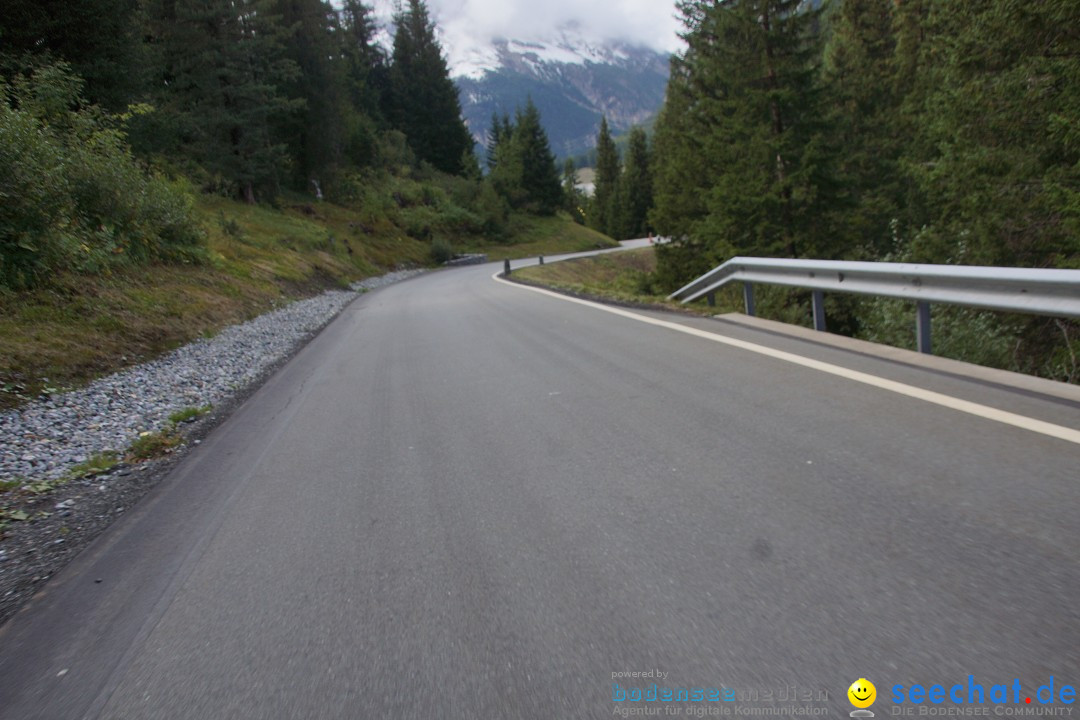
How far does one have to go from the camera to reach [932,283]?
231 inches

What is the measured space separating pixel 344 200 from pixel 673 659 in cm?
4583

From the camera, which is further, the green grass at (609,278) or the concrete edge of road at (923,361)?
the green grass at (609,278)

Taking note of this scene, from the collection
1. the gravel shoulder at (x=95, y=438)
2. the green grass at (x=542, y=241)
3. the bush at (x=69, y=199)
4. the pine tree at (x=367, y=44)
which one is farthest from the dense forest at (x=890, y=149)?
the pine tree at (x=367, y=44)

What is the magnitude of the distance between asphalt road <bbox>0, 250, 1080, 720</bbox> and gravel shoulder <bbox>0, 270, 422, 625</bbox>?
0.22 m

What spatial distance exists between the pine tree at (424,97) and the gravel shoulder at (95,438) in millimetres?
66988

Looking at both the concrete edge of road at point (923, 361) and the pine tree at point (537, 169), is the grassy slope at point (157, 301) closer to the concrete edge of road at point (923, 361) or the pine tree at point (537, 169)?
the concrete edge of road at point (923, 361)

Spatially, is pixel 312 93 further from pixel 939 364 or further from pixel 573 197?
pixel 573 197

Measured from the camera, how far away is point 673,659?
2.10 m

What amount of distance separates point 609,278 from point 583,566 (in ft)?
126

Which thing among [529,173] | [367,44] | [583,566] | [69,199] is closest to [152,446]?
[583,566]

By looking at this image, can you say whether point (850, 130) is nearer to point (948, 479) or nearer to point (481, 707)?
point (948, 479)

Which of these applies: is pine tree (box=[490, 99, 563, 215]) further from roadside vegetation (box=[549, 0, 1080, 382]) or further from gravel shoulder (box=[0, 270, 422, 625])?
gravel shoulder (box=[0, 270, 422, 625])

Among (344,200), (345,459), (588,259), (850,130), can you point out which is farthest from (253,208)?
(345,459)

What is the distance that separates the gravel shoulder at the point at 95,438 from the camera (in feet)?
11.4
